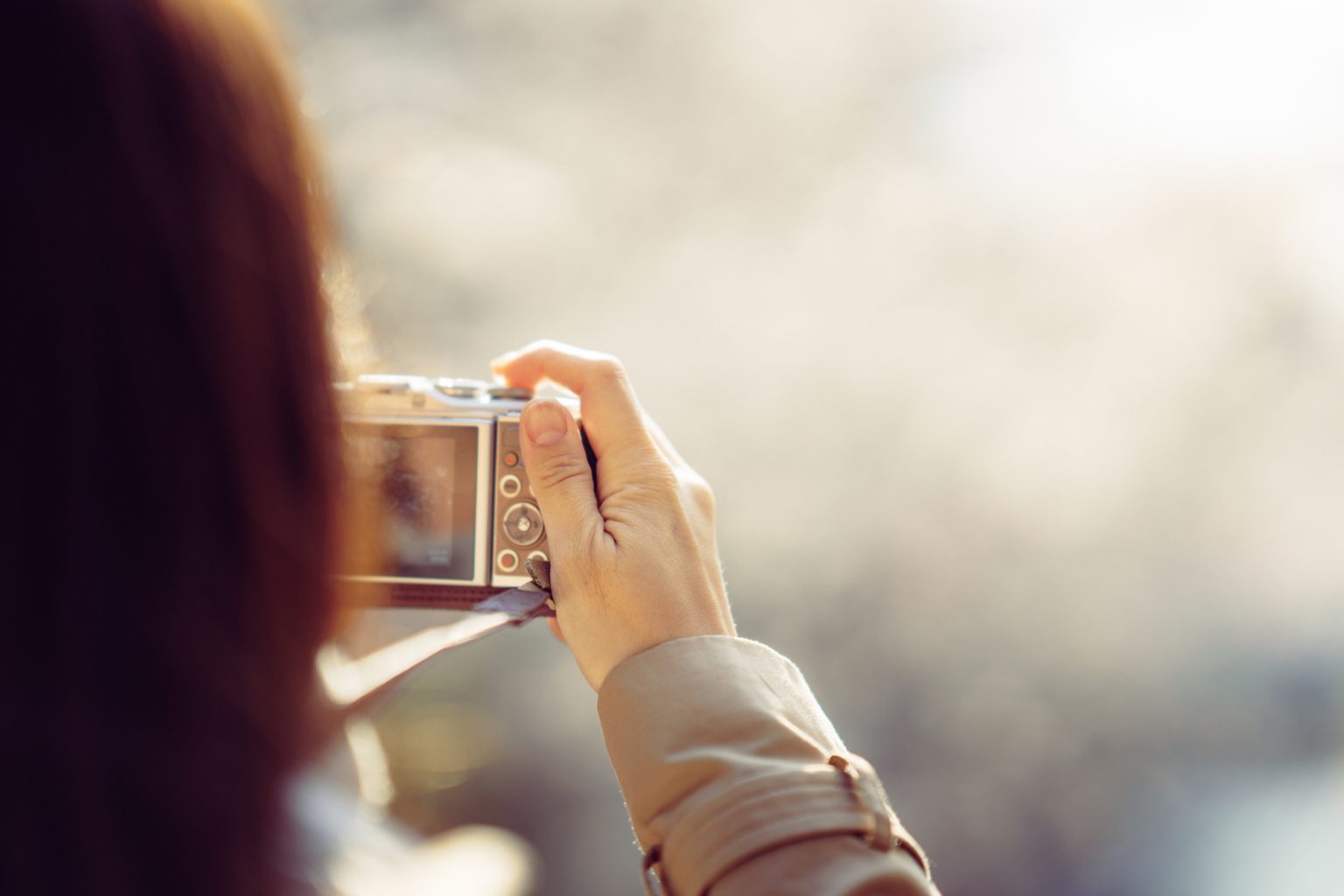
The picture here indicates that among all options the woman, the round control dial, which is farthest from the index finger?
the woman

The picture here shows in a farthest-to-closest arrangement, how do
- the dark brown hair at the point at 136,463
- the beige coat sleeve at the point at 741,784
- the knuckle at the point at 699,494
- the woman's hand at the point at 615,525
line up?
1. the knuckle at the point at 699,494
2. the woman's hand at the point at 615,525
3. the beige coat sleeve at the point at 741,784
4. the dark brown hair at the point at 136,463

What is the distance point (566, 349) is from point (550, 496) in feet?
0.46

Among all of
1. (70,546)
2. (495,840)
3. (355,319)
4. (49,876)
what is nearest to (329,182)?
(355,319)

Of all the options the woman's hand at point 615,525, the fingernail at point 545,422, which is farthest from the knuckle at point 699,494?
the fingernail at point 545,422

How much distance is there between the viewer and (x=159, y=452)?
350 mm

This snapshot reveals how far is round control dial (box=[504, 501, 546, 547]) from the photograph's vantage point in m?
0.79

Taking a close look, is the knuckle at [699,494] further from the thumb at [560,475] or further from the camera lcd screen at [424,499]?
the camera lcd screen at [424,499]

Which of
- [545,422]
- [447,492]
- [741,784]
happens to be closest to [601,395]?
[545,422]

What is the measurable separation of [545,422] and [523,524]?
12cm

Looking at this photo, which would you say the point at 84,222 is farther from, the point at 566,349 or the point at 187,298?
the point at 566,349

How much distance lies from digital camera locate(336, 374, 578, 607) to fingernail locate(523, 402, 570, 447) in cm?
6

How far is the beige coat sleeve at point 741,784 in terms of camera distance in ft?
1.49

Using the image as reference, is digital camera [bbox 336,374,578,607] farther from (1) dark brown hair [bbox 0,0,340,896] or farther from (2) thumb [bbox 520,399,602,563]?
(1) dark brown hair [bbox 0,0,340,896]

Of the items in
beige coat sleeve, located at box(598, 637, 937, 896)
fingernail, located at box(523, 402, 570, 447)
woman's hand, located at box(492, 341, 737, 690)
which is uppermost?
fingernail, located at box(523, 402, 570, 447)
